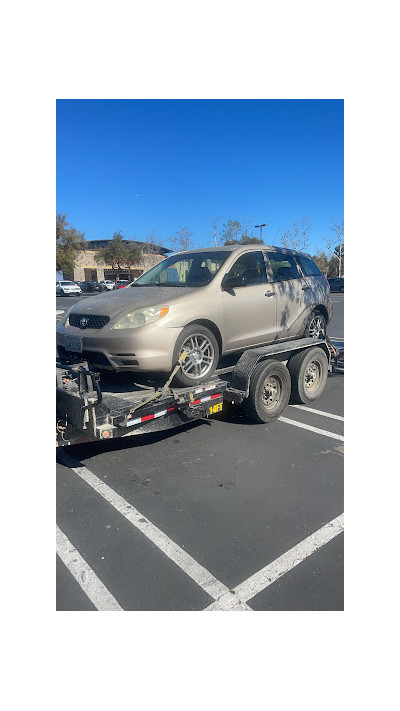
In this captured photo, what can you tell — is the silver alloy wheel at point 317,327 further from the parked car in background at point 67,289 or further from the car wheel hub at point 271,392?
the parked car in background at point 67,289

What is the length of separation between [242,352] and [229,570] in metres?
3.07

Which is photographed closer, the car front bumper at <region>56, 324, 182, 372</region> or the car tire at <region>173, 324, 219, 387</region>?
the car front bumper at <region>56, 324, 182, 372</region>

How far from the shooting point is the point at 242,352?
5504 millimetres

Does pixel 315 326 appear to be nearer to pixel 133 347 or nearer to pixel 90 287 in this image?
pixel 133 347

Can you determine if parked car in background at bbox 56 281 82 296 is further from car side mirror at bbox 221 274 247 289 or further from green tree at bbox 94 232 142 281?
car side mirror at bbox 221 274 247 289

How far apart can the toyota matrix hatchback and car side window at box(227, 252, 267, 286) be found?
0.01m

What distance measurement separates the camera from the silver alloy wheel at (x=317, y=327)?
22.4 feet

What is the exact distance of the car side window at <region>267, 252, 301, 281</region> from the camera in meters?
5.99

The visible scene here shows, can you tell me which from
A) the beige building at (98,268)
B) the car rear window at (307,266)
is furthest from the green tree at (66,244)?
the car rear window at (307,266)

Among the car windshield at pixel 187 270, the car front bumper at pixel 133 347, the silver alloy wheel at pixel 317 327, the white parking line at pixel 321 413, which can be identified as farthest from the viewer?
the silver alloy wheel at pixel 317 327

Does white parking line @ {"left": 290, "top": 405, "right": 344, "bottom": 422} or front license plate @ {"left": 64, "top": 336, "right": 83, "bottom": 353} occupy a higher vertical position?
front license plate @ {"left": 64, "top": 336, "right": 83, "bottom": 353}

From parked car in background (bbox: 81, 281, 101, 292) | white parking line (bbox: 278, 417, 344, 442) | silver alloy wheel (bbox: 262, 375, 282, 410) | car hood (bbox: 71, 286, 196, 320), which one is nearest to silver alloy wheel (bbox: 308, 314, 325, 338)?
silver alloy wheel (bbox: 262, 375, 282, 410)

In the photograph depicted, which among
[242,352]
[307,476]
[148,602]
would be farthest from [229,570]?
[242,352]

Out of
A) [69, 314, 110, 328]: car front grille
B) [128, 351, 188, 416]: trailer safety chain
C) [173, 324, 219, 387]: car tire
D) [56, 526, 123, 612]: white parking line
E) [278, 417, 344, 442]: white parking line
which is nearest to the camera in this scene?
[56, 526, 123, 612]: white parking line
